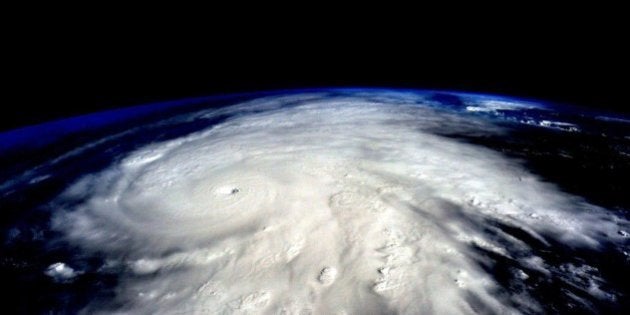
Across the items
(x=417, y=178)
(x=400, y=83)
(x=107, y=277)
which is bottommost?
(x=107, y=277)

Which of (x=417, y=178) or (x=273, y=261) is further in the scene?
(x=417, y=178)

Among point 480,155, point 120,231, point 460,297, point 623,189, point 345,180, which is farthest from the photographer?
point 480,155

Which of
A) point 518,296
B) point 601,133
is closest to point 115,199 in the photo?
point 518,296

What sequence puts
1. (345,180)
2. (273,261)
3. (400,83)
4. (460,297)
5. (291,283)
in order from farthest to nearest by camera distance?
(400,83) → (345,180) → (273,261) → (291,283) → (460,297)

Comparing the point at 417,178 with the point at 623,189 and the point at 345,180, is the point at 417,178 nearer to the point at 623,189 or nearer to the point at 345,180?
the point at 345,180

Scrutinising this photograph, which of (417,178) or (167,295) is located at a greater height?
(417,178)

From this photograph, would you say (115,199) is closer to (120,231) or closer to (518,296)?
(120,231)
